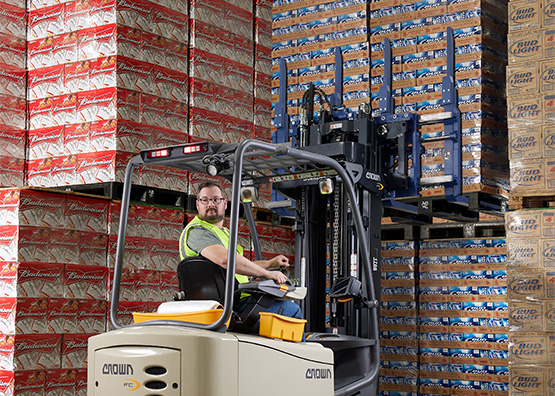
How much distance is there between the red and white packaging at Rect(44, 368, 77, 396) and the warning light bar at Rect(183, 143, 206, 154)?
232 centimetres

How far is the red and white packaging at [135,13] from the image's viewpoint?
6.20 meters

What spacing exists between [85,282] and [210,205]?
5.94ft

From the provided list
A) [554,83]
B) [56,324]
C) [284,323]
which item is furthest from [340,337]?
[554,83]

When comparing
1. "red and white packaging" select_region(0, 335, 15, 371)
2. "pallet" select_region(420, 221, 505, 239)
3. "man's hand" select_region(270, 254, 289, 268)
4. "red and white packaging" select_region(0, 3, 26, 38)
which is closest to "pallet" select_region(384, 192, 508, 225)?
"pallet" select_region(420, 221, 505, 239)

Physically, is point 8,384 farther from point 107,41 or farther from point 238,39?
point 238,39

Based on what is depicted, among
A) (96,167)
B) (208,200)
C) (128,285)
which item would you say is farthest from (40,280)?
(208,200)

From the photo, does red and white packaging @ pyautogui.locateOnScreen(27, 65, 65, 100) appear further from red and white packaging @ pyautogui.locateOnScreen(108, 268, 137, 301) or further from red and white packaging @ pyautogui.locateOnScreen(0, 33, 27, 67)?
red and white packaging @ pyautogui.locateOnScreen(108, 268, 137, 301)

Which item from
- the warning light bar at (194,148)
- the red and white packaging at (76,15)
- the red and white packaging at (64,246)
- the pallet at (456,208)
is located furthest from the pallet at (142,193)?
the warning light bar at (194,148)

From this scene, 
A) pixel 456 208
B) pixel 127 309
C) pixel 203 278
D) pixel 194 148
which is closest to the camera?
pixel 194 148

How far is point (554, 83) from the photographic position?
5680 millimetres

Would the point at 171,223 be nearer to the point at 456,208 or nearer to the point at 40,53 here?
the point at 40,53

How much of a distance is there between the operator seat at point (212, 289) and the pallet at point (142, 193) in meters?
2.02

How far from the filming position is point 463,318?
6.62 meters

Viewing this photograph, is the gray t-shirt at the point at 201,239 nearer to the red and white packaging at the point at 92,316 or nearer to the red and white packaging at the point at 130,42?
the red and white packaging at the point at 92,316
